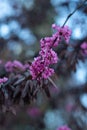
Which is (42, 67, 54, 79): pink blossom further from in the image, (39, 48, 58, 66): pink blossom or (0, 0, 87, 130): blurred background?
(0, 0, 87, 130): blurred background

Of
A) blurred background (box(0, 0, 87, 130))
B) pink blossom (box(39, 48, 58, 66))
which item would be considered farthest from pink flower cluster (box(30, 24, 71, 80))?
blurred background (box(0, 0, 87, 130))

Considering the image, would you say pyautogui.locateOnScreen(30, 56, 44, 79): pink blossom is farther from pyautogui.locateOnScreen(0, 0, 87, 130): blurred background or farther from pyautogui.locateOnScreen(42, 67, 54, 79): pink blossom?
pyautogui.locateOnScreen(0, 0, 87, 130): blurred background

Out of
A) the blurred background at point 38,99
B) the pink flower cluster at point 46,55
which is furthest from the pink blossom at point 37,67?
the blurred background at point 38,99

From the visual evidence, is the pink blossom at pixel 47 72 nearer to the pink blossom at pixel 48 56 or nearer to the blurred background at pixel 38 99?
the pink blossom at pixel 48 56

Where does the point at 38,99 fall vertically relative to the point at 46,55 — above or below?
above

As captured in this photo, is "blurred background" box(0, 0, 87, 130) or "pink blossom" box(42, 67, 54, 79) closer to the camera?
"pink blossom" box(42, 67, 54, 79)

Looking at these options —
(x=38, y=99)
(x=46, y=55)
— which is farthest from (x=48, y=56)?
(x=38, y=99)

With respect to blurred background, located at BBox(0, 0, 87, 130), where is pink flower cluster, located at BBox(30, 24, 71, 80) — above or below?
below

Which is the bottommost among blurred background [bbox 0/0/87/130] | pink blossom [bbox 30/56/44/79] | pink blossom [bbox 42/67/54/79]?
pink blossom [bbox 42/67/54/79]

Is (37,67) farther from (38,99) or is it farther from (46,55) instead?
(38,99)

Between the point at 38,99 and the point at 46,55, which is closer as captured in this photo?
the point at 46,55
